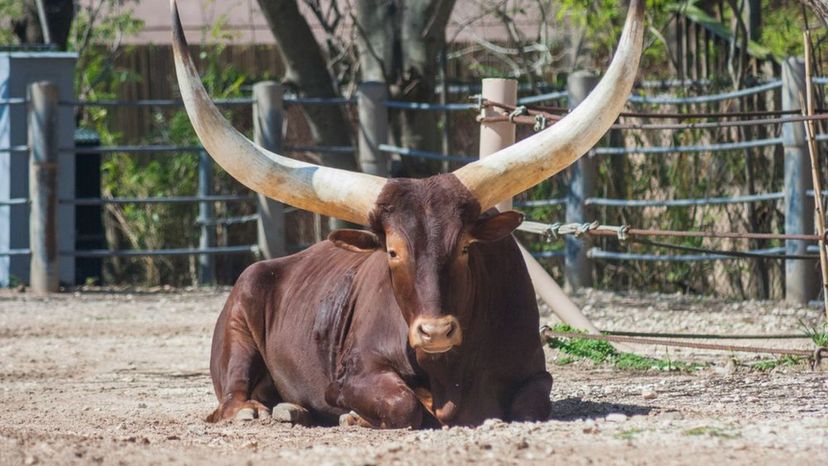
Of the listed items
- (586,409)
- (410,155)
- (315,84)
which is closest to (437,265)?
(586,409)

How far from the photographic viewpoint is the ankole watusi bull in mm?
4770

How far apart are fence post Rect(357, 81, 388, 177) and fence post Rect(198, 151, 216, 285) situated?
1394mm

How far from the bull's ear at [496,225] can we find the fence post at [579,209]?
6.10 metres

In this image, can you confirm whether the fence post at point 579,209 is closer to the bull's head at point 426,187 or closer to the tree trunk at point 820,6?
the tree trunk at point 820,6

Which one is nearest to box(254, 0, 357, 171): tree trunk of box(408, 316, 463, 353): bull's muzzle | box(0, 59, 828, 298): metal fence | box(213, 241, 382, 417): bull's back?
box(0, 59, 828, 298): metal fence

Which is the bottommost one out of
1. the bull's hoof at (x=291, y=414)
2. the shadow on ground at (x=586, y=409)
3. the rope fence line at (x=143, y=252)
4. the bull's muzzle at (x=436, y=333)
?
the bull's hoof at (x=291, y=414)

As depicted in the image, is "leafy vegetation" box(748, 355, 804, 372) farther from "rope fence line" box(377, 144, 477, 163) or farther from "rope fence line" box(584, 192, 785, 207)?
"rope fence line" box(377, 144, 477, 163)

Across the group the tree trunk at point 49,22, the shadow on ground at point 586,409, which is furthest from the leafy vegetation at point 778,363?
the tree trunk at point 49,22

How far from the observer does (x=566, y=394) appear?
593 centimetres

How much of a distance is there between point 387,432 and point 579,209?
20.9ft

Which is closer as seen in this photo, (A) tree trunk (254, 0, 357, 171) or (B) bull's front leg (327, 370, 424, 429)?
(B) bull's front leg (327, 370, 424, 429)

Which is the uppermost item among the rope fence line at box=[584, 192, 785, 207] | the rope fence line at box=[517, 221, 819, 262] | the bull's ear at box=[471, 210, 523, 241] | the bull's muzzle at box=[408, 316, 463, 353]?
the bull's ear at box=[471, 210, 523, 241]

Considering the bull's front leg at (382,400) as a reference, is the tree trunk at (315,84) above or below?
above

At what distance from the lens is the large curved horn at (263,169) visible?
500 cm
